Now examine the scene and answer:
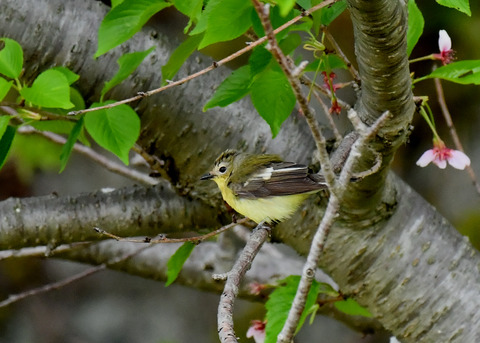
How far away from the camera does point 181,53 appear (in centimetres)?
148

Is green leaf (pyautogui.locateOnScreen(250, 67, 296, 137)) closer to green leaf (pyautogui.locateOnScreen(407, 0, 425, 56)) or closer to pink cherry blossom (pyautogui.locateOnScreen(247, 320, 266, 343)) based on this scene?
green leaf (pyautogui.locateOnScreen(407, 0, 425, 56))

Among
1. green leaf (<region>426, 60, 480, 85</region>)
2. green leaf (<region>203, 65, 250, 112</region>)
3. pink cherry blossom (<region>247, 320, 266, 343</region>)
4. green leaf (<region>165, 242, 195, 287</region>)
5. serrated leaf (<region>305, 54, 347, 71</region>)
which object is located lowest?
pink cherry blossom (<region>247, 320, 266, 343</region>)

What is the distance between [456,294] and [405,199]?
0.28 meters

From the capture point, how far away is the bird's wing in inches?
69.6

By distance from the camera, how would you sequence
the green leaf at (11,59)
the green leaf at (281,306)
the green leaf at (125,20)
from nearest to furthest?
the green leaf at (125,20) < the green leaf at (11,59) < the green leaf at (281,306)

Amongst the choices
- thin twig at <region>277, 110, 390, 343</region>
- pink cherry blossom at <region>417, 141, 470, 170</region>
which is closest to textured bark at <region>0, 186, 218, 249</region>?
pink cherry blossom at <region>417, 141, 470, 170</region>

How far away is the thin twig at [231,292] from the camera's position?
1.00 meters

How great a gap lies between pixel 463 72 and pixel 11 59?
0.99m

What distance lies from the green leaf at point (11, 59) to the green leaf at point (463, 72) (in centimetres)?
93

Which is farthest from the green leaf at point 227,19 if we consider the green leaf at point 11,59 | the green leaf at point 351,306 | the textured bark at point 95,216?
the green leaf at point 351,306

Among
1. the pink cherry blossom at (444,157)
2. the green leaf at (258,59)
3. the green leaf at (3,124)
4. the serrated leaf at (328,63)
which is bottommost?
the green leaf at (3,124)

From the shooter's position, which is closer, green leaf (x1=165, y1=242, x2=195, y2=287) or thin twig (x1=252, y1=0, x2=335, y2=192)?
thin twig (x1=252, y1=0, x2=335, y2=192)

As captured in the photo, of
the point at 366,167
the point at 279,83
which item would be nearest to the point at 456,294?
the point at 366,167

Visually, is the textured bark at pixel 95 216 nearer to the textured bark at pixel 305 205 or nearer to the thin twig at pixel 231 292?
the textured bark at pixel 305 205
